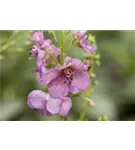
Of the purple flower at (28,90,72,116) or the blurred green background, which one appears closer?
the purple flower at (28,90,72,116)

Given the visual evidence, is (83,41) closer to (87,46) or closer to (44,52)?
(87,46)

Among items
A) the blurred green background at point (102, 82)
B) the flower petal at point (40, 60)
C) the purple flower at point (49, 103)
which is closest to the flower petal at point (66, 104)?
the purple flower at point (49, 103)

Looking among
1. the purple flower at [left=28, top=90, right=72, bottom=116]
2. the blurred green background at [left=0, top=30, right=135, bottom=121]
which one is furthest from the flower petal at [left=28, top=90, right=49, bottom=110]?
the blurred green background at [left=0, top=30, right=135, bottom=121]

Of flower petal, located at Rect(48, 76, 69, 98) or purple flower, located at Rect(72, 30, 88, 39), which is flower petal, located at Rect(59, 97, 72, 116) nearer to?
flower petal, located at Rect(48, 76, 69, 98)

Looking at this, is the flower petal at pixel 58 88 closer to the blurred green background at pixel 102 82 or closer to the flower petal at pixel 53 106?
the flower petal at pixel 53 106

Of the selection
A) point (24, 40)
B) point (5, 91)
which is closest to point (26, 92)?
point (5, 91)

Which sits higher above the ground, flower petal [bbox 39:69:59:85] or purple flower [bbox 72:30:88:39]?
purple flower [bbox 72:30:88:39]

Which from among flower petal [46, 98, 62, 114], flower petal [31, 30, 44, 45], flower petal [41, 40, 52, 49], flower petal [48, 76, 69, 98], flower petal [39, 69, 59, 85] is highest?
flower petal [31, 30, 44, 45]
